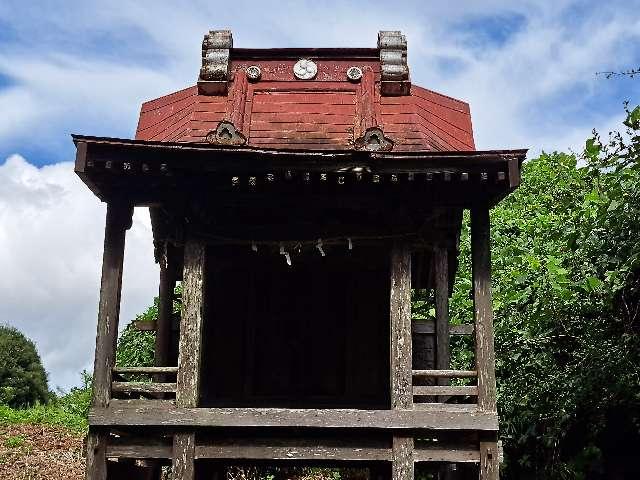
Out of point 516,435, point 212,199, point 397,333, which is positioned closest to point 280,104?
A: point 212,199

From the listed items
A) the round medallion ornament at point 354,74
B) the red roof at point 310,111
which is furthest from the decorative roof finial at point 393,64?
the round medallion ornament at point 354,74

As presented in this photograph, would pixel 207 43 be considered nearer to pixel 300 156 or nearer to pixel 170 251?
pixel 170 251

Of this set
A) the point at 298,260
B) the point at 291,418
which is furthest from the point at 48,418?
the point at 291,418

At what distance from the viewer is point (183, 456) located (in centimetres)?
813

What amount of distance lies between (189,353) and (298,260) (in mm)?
3010

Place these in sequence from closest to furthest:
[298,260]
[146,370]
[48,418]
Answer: [146,370] < [298,260] < [48,418]

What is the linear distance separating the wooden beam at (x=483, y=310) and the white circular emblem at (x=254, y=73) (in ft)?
11.9

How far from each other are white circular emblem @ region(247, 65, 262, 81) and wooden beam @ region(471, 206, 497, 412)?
143 inches

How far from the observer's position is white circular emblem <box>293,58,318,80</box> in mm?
10688

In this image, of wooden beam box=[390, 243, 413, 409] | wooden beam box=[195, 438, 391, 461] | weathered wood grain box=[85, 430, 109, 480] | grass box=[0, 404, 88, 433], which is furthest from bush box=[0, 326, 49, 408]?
wooden beam box=[390, 243, 413, 409]

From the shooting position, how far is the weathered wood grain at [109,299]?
8.30 metres

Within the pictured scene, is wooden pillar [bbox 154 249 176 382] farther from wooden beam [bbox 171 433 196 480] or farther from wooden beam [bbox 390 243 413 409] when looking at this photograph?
wooden beam [bbox 390 243 413 409]

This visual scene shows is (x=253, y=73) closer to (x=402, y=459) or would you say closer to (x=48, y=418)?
(x=402, y=459)

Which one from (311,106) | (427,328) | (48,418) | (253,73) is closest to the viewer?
(311,106)
